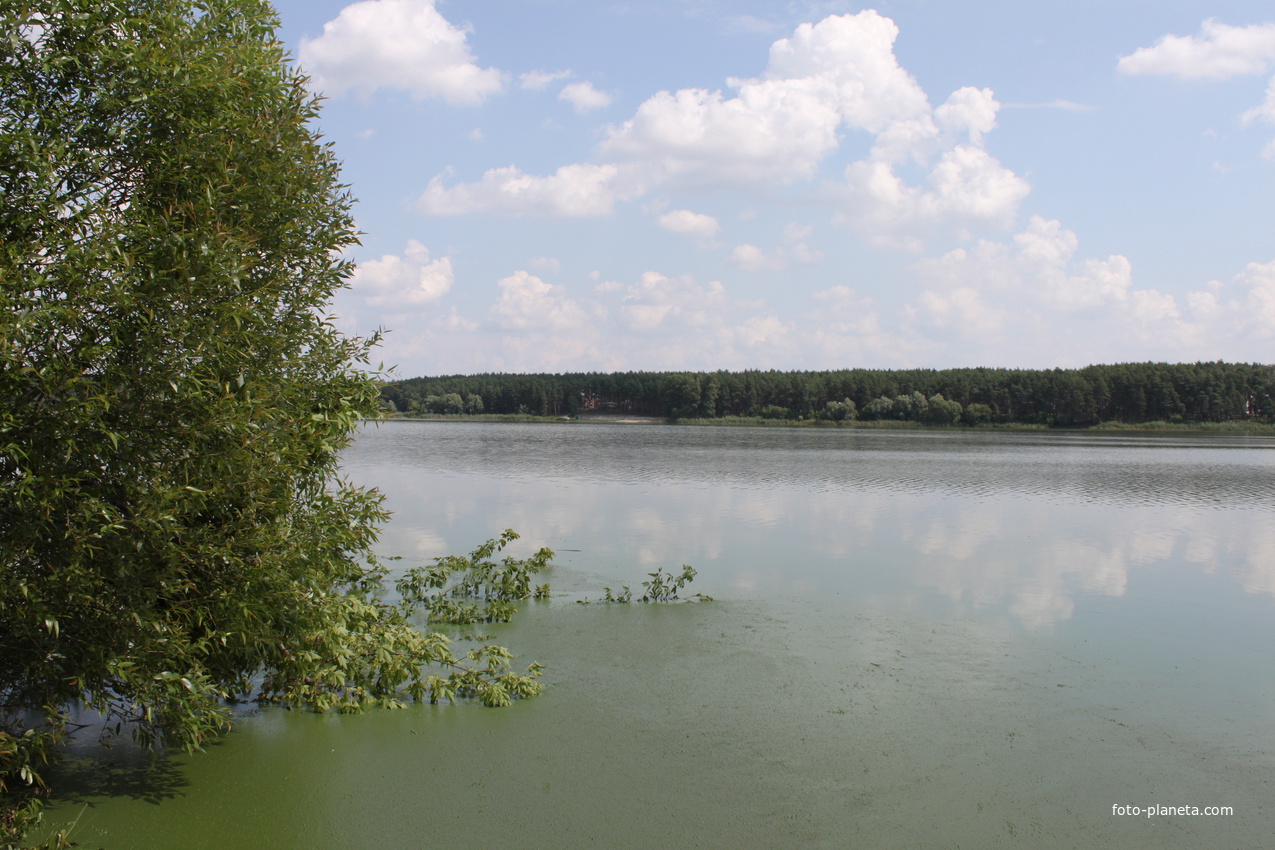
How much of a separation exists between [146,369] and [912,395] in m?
121

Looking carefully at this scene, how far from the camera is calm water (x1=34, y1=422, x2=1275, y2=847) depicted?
7.03 m

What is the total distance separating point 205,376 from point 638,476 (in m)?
30.7

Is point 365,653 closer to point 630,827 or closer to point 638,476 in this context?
point 630,827

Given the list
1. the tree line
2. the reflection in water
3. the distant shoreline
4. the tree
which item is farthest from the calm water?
the distant shoreline

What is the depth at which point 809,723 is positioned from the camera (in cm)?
916

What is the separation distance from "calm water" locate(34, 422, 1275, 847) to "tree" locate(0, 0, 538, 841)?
1293 millimetres

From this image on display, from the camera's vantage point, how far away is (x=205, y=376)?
23.2 ft

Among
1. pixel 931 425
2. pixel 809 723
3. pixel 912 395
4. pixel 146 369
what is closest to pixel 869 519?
pixel 809 723

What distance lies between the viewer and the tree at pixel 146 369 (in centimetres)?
620

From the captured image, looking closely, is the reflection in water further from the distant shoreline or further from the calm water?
the distant shoreline

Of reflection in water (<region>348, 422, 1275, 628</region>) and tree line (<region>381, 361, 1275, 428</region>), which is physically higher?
tree line (<region>381, 361, 1275, 428</region>)

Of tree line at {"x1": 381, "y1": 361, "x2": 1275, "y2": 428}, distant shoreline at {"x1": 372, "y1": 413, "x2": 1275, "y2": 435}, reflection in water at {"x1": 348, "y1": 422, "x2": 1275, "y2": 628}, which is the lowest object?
reflection in water at {"x1": 348, "y1": 422, "x2": 1275, "y2": 628}

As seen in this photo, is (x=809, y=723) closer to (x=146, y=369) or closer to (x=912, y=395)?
(x=146, y=369)

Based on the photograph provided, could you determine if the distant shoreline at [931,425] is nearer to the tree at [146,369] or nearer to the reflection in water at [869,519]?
the reflection in water at [869,519]
